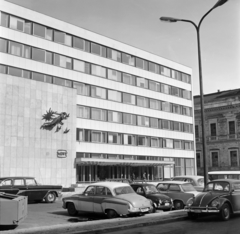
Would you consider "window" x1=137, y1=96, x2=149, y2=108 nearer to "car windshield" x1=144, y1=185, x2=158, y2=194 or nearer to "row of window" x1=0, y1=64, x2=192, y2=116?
"row of window" x1=0, y1=64, x2=192, y2=116

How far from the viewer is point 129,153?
143 ft

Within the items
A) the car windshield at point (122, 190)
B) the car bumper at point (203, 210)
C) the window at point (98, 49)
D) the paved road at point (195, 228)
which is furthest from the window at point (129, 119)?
the paved road at point (195, 228)

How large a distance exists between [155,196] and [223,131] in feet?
143

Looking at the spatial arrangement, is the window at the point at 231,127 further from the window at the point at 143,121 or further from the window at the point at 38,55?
the window at the point at 38,55

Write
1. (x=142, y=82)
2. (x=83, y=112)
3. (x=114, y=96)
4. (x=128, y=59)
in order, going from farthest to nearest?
(x=142, y=82), (x=128, y=59), (x=114, y=96), (x=83, y=112)

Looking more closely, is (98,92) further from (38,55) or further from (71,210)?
(71,210)

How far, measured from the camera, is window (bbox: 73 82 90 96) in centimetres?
3880

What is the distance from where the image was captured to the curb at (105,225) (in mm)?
11656

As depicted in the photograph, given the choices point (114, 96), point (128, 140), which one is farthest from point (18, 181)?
point (128, 140)

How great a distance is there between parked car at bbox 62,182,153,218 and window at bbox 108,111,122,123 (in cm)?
2576

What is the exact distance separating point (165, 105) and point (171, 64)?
6297 mm

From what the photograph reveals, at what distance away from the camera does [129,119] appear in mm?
44188

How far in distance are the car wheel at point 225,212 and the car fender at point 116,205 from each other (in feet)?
12.2

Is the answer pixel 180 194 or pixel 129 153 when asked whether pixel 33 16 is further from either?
pixel 180 194
